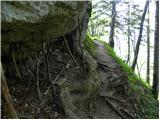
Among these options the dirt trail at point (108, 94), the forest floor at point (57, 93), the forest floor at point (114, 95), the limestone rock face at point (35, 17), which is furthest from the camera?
the forest floor at point (114, 95)

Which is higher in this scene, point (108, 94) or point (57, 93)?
point (57, 93)

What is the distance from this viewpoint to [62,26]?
21.6ft

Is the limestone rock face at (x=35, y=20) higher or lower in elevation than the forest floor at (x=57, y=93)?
higher

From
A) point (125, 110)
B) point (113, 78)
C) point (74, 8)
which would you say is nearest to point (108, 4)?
point (113, 78)

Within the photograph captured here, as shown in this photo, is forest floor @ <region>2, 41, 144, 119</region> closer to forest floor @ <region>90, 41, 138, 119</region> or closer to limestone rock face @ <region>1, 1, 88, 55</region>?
forest floor @ <region>90, 41, 138, 119</region>

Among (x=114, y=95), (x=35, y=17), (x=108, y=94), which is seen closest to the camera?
(x=35, y=17)

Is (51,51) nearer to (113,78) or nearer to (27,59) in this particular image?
(27,59)

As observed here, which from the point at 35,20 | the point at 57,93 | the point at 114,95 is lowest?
the point at 114,95

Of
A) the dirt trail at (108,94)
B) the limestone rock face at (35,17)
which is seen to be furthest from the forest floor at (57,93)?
the limestone rock face at (35,17)

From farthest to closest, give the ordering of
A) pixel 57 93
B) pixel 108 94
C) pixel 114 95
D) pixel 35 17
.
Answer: pixel 114 95 < pixel 108 94 < pixel 57 93 < pixel 35 17

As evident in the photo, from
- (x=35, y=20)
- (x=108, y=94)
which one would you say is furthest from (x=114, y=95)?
(x=35, y=20)

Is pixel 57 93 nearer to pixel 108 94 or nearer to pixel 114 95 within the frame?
pixel 108 94

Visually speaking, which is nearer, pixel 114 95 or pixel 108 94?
pixel 108 94

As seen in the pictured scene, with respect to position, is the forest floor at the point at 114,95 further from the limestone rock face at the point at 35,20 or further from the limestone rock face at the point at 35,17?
the limestone rock face at the point at 35,17
